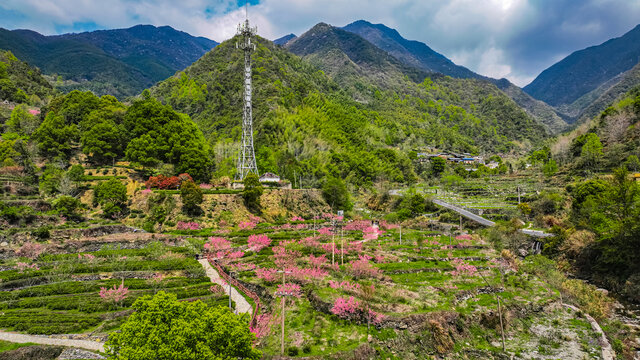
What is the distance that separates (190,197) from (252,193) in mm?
9872

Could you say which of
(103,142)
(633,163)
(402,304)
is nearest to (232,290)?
(402,304)

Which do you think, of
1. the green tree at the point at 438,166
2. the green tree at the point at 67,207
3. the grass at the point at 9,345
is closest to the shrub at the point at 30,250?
the green tree at the point at 67,207

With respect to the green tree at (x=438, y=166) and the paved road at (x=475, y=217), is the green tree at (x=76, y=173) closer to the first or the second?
the paved road at (x=475, y=217)

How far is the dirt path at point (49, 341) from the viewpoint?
19.0 m

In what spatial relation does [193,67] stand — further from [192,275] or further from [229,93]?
[192,275]

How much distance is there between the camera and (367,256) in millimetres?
37000

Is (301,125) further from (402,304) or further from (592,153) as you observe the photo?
(402,304)

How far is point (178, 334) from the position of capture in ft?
41.1

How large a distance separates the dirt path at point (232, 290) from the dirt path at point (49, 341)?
9070 mm

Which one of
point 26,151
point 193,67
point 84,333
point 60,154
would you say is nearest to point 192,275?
point 84,333

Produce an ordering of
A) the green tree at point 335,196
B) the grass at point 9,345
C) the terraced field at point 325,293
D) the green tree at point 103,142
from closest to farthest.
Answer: the grass at point 9,345 → the terraced field at point 325,293 → the green tree at point 103,142 → the green tree at point 335,196

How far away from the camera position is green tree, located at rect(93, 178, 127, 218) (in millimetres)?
46688

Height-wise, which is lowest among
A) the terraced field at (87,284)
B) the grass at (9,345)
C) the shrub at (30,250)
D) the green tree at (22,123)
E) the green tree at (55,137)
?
the grass at (9,345)

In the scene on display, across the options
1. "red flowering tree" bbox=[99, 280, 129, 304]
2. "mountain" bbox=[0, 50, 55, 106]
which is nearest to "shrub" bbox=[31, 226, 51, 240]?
"red flowering tree" bbox=[99, 280, 129, 304]
